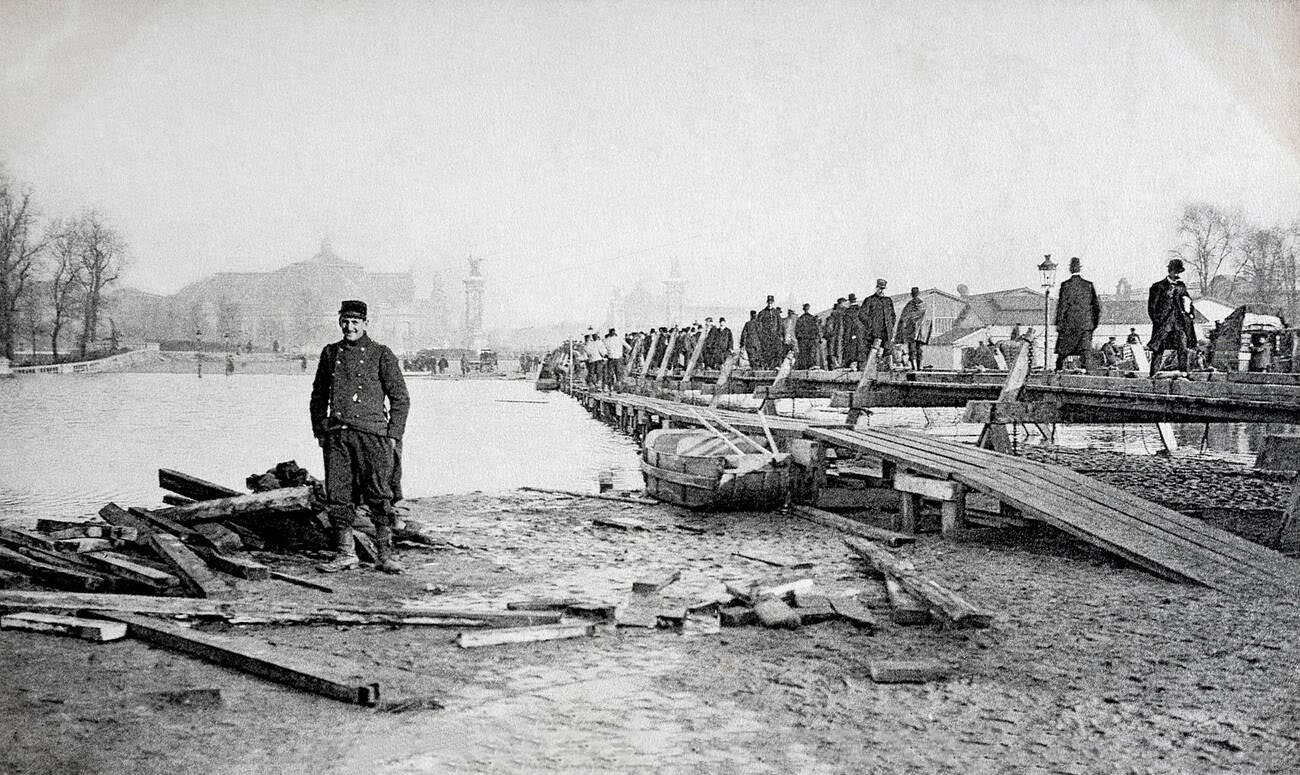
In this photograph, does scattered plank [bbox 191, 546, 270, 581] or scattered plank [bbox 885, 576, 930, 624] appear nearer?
scattered plank [bbox 885, 576, 930, 624]

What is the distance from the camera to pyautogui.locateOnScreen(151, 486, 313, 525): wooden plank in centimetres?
657

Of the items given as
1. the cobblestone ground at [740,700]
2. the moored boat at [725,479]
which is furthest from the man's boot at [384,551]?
the moored boat at [725,479]

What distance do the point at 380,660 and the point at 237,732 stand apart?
100 centimetres


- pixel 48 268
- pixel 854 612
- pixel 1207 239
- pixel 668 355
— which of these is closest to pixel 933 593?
pixel 854 612

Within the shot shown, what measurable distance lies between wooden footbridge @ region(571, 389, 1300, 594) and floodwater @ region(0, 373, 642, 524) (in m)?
4.30

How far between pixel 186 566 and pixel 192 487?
2356 millimetres

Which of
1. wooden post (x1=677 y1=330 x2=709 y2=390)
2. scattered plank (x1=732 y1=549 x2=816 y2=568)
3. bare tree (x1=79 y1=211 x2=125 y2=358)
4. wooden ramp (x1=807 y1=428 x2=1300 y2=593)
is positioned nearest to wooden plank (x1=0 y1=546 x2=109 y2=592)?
bare tree (x1=79 y1=211 x2=125 y2=358)

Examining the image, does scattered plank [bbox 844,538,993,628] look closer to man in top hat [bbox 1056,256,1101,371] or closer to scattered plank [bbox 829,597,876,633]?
scattered plank [bbox 829,597,876,633]

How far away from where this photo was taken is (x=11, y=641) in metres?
4.02

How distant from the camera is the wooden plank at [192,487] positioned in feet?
24.6

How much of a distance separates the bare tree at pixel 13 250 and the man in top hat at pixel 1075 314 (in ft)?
33.1

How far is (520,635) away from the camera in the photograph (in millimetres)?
4461

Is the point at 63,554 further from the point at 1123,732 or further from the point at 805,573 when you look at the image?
the point at 1123,732

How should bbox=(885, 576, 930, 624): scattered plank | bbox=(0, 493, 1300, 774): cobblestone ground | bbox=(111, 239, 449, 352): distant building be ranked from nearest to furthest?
1. bbox=(0, 493, 1300, 774): cobblestone ground
2. bbox=(885, 576, 930, 624): scattered plank
3. bbox=(111, 239, 449, 352): distant building
